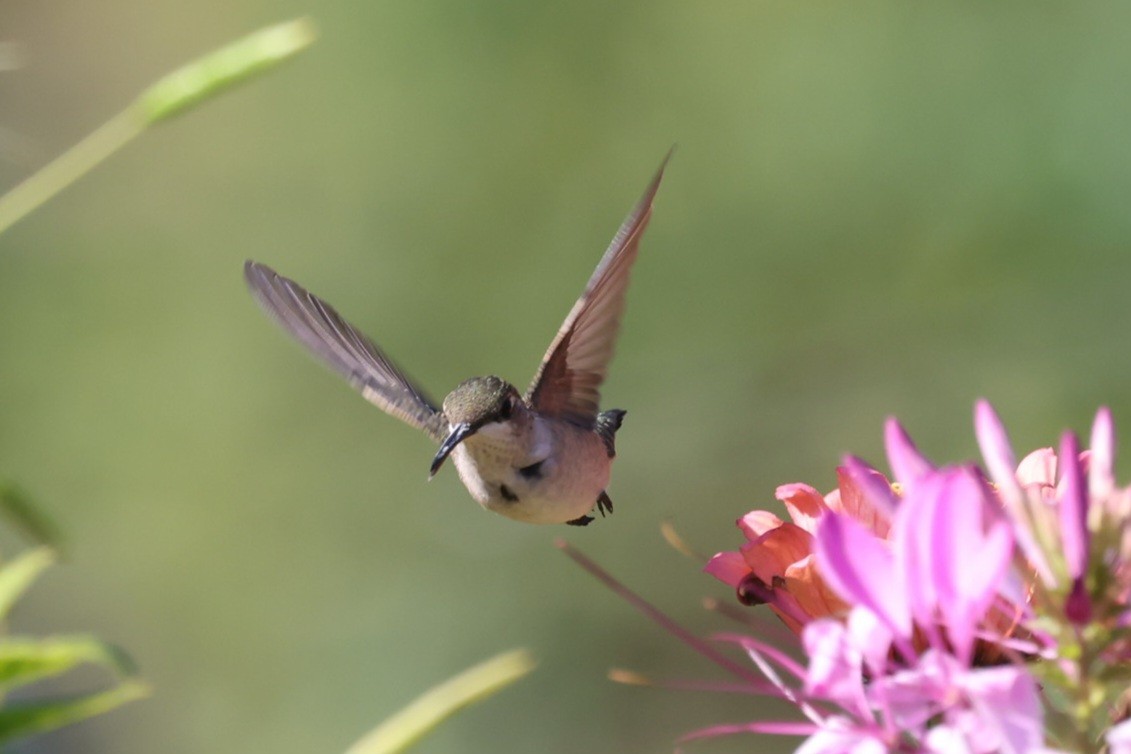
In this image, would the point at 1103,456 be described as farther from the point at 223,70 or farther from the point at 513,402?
the point at 513,402

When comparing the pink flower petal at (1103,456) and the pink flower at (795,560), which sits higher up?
the pink flower at (795,560)

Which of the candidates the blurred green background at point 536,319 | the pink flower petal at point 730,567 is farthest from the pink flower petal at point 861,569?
the blurred green background at point 536,319

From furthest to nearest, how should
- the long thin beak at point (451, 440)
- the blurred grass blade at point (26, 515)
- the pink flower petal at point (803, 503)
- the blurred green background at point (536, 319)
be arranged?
the blurred green background at point (536, 319), the long thin beak at point (451, 440), the pink flower petal at point (803, 503), the blurred grass blade at point (26, 515)

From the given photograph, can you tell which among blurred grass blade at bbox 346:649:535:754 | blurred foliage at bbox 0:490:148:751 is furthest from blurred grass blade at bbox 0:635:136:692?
blurred grass blade at bbox 346:649:535:754

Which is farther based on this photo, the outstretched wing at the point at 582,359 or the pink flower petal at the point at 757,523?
A: the outstretched wing at the point at 582,359

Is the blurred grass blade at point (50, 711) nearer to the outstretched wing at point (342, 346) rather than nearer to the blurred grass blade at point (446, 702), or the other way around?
the blurred grass blade at point (446, 702)

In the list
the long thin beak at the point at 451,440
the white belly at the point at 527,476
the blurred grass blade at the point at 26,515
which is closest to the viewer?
the blurred grass blade at the point at 26,515

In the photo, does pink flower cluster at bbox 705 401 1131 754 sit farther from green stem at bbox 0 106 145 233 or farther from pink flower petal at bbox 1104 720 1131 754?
green stem at bbox 0 106 145 233

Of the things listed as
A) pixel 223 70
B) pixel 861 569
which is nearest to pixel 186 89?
pixel 223 70
